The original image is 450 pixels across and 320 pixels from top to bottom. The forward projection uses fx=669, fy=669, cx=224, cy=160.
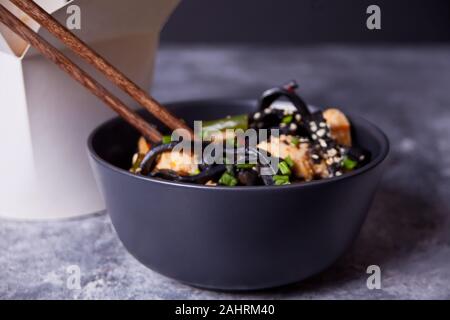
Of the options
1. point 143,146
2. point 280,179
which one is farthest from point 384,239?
point 143,146

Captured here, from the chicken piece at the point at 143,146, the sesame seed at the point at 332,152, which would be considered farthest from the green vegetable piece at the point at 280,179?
the chicken piece at the point at 143,146

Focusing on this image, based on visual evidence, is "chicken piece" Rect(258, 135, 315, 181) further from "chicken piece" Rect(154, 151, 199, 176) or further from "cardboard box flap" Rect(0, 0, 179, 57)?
"cardboard box flap" Rect(0, 0, 179, 57)

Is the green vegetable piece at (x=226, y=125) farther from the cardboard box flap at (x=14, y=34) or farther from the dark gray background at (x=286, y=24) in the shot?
the dark gray background at (x=286, y=24)

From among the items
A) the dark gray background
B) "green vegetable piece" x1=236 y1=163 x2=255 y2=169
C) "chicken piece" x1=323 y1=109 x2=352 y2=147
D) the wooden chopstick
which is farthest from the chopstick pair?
the dark gray background

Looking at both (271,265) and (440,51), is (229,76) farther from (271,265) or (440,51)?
(271,265)

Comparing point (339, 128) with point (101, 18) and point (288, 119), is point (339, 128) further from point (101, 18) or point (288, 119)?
point (101, 18)

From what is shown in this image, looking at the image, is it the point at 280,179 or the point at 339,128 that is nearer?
the point at 280,179

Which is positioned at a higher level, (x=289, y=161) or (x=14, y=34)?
(x=14, y=34)

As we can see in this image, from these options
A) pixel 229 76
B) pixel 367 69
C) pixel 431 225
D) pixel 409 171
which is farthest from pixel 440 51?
pixel 431 225
